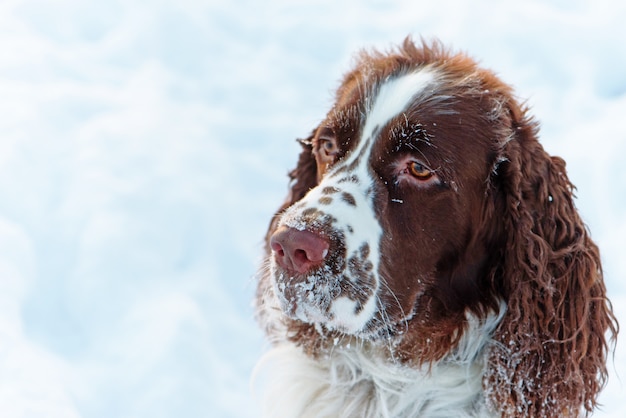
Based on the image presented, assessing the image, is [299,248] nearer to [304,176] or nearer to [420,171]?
[420,171]

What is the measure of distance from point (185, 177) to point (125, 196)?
55 centimetres

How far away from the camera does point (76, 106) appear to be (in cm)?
710

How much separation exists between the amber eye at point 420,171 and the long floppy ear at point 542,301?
36 centimetres

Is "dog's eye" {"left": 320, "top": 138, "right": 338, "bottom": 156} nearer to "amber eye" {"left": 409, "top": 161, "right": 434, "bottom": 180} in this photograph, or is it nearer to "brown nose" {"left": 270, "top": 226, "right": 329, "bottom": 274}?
"amber eye" {"left": 409, "top": 161, "right": 434, "bottom": 180}

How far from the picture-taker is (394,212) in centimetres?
347

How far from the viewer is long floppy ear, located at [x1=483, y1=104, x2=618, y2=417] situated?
356cm

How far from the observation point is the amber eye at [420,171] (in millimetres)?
3508

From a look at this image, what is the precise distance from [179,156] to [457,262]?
3788 mm

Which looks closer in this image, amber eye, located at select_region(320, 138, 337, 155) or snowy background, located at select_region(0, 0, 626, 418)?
amber eye, located at select_region(320, 138, 337, 155)

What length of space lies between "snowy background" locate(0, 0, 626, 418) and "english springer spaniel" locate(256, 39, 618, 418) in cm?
92

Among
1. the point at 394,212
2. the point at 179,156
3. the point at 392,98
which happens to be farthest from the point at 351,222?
the point at 179,156

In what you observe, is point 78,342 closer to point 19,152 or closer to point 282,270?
point 19,152

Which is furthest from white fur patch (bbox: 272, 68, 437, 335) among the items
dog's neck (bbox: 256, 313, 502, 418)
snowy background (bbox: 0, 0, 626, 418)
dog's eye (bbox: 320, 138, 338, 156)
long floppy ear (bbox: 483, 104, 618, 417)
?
snowy background (bbox: 0, 0, 626, 418)

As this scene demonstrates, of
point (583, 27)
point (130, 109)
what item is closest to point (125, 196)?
point (130, 109)
